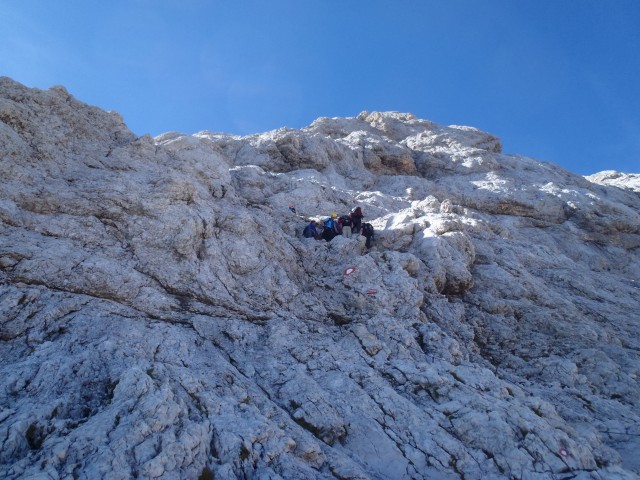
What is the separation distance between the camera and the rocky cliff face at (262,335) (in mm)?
8406

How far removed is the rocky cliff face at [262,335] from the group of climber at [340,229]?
807 millimetres

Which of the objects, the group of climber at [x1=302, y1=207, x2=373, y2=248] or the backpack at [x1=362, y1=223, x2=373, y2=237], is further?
the backpack at [x1=362, y1=223, x2=373, y2=237]

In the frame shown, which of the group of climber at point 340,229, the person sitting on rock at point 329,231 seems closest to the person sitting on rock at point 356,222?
the group of climber at point 340,229

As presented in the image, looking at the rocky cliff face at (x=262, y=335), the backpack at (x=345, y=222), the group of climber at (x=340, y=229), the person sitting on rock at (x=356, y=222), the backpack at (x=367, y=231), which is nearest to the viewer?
the rocky cliff face at (x=262, y=335)

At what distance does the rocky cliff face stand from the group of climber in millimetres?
807

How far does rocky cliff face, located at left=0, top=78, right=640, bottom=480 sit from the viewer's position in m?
8.41

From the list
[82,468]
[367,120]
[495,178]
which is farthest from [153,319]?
[367,120]

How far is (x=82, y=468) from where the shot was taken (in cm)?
683

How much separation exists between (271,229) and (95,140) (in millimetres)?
9432

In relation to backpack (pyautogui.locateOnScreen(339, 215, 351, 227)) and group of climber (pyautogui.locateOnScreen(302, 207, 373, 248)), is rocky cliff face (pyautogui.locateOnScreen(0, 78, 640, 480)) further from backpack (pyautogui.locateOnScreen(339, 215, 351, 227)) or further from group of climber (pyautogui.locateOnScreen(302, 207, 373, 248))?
backpack (pyautogui.locateOnScreen(339, 215, 351, 227))

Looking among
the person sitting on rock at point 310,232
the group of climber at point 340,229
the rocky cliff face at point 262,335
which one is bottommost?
the rocky cliff face at point 262,335

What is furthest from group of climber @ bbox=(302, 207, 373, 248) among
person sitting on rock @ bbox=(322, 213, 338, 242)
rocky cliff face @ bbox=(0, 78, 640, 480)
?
rocky cliff face @ bbox=(0, 78, 640, 480)

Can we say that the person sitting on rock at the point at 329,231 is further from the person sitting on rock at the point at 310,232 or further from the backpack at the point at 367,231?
the backpack at the point at 367,231

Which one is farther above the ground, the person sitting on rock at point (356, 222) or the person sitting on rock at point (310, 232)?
the person sitting on rock at point (356, 222)
